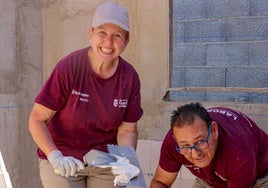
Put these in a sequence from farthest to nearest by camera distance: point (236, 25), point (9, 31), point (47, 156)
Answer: point (9, 31)
point (236, 25)
point (47, 156)

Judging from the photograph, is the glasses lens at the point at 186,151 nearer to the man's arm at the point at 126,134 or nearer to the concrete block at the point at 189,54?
the man's arm at the point at 126,134

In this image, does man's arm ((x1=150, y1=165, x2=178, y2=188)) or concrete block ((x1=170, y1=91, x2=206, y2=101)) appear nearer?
man's arm ((x1=150, y1=165, x2=178, y2=188))

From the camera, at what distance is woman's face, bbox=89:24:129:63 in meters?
2.09

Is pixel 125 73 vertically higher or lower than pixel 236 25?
lower

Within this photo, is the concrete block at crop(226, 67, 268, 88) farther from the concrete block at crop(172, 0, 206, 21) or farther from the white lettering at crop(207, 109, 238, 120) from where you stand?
the white lettering at crop(207, 109, 238, 120)

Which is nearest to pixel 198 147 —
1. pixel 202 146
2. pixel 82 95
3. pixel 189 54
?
pixel 202 146

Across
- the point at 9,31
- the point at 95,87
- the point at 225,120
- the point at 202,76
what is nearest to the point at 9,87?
the point at 9,31

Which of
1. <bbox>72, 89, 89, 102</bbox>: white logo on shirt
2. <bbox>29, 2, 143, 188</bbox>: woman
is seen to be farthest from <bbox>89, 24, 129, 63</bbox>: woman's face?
<bbox>72, 89, 89, 102</bbox>: white logo on shirt

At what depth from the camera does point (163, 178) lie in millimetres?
2414

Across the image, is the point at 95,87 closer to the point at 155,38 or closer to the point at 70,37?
the point at 155,38

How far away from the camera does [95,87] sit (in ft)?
7.08

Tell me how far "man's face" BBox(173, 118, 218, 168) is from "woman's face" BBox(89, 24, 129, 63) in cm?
43

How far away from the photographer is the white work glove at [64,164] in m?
2.03

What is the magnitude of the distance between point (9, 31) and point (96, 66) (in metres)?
1.68
